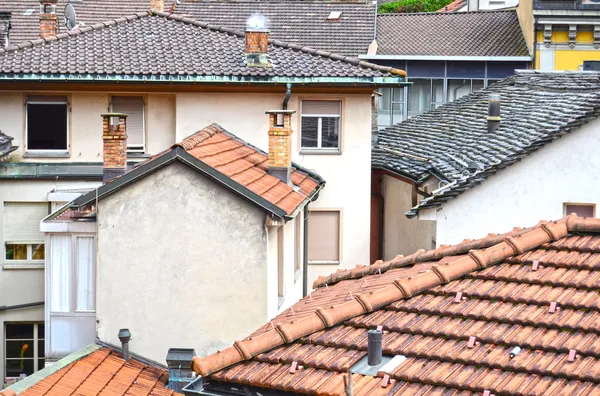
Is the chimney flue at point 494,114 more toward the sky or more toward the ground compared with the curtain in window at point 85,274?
more toward the sky

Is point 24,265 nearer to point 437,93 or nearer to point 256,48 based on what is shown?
point 256,48

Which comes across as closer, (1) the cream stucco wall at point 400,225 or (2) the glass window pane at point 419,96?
(1) the cream stucco wall at point 400,225

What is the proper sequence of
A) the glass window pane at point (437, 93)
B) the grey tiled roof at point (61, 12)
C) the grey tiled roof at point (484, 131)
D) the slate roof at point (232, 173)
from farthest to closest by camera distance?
1. the glass window pane at point (437, 93)
2. the grey tiled roof at point (61, 12)
3. the grey tiled roof at point (484, 131)
4. the slate roof at point (232, 173)

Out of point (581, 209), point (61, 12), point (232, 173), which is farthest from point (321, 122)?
point (61, 12)

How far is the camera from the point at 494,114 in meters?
24.6

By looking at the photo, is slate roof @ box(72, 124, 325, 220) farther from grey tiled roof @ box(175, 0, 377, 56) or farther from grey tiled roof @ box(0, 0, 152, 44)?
grey tiled roof @ box(175, 0, 377, 56)

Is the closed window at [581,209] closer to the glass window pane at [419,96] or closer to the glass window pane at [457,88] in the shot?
the glass window pane at [457,88]

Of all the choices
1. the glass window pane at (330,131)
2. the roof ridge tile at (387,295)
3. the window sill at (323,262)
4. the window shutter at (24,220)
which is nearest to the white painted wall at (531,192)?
the window sill at (323,262)

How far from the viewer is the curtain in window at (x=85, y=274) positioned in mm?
21094

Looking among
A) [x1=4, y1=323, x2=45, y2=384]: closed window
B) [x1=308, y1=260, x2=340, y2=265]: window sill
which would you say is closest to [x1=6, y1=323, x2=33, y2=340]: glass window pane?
[x1=4, y1=323, x2=45, y2=384]: closed window

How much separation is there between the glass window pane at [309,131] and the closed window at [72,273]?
6658 millimetres

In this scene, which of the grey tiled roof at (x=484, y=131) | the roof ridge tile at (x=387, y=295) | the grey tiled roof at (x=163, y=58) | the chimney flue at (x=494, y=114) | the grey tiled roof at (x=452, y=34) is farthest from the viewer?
the grey tiled roof at (x=452, y=34)

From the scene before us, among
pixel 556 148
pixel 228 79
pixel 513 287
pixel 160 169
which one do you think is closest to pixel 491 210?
pixel 556 148

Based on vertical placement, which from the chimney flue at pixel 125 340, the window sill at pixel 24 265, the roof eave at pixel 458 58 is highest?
the roof eave at pixel 458 58
